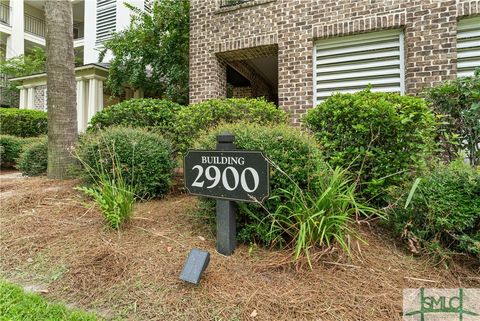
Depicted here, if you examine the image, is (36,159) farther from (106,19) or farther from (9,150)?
(106,19)

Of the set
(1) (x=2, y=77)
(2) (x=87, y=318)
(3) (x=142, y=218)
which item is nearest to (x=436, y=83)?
(3) (x=142, y=218)

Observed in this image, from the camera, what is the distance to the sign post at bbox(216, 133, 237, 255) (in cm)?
224

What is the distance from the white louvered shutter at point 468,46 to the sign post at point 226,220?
4.68 m

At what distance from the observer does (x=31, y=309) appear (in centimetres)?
182

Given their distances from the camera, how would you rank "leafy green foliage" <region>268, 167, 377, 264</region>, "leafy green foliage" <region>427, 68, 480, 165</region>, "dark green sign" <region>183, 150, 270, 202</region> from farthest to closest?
"leafy green foliage" <region>427, 68, 480, 165</region> < "leafy green foliage" <region>268, 167, 377, 264</region> < "dark green sign" <region>183, 150, 270, 202</region>

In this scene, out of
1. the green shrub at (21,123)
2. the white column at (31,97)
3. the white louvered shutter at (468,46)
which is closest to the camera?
the white louvered shutter at (468,46)

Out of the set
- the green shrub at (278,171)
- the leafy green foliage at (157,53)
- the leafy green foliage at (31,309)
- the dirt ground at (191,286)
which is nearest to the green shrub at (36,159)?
the dirt ground at (191,286)

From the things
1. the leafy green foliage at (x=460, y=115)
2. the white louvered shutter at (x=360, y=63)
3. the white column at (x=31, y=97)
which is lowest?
the leafy green foliage at (x=460, y=115)

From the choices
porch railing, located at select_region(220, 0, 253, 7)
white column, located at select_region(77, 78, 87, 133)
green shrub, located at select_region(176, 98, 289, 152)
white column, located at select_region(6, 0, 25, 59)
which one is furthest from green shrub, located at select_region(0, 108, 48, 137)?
white column, located at select_region(6, 0, 25, 59)

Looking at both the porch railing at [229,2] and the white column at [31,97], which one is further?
the white column at [31,97]

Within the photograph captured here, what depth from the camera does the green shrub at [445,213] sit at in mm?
2189

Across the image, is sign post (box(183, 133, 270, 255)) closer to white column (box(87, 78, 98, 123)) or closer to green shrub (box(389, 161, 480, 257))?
green shrub (box(389, 161, 480, 257))

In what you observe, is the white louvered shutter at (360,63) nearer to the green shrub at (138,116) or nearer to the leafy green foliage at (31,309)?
the green shrub at (138,116)

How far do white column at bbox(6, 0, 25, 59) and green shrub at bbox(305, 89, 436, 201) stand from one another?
19506 mm
